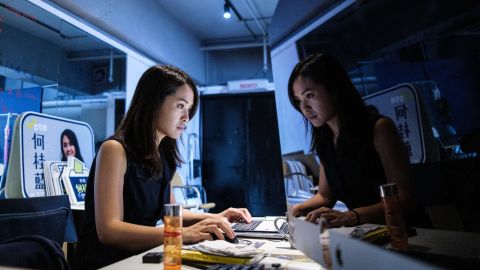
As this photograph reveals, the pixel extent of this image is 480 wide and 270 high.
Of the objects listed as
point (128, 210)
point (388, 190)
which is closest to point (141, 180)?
point (128, 210)

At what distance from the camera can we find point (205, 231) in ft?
3.19

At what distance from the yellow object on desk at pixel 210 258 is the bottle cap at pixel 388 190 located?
1.17 feet

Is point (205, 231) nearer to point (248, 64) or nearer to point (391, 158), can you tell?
point (391, 158)

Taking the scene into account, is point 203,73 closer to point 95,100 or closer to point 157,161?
point 95,100

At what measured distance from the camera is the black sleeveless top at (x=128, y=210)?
1.03 m

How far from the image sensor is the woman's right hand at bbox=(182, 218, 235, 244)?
0.94m

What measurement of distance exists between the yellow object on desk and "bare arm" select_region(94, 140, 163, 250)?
0.22m

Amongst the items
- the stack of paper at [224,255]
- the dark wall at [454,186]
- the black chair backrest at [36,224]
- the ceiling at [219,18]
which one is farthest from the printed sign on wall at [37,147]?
the ceiling at [219,18]

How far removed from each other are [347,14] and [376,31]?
8 centimetres

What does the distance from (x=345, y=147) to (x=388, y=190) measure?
0.41ft

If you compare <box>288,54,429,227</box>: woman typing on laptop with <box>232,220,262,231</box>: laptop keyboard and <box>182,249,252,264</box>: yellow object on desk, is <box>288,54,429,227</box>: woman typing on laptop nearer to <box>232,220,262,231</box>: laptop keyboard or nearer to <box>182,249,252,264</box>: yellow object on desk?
<box>182,249,252,264</box>: yellow object on desk

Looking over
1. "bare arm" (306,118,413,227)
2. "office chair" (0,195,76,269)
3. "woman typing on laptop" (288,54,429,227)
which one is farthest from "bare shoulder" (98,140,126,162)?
"bare arm" (306,118,413,227)

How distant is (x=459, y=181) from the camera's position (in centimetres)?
46

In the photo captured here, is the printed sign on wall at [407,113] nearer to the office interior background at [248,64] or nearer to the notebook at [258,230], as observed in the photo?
the office interior background at [248,64]
